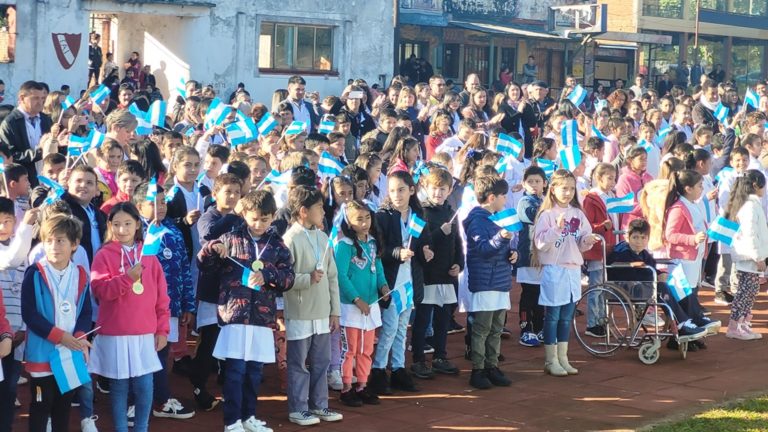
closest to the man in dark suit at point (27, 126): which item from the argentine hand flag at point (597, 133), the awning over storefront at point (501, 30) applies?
the argentine hand flag at point (597, 133)

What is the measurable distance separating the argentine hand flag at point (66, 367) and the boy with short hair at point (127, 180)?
1905 millimetres

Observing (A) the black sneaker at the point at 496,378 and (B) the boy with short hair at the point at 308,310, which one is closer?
(B) the boy with short hair at the point at 308,310

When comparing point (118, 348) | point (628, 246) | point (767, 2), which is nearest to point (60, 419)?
point (118, 348)

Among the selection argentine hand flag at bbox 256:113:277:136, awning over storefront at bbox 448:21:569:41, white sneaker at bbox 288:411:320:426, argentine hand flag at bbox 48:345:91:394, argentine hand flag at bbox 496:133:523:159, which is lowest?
white sneaker at bbox 288:411:320:426

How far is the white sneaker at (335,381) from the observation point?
9.13 meters

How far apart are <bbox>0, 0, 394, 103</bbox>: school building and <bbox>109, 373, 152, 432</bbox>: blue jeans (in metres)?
17.2

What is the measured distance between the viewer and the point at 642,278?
10.4 m

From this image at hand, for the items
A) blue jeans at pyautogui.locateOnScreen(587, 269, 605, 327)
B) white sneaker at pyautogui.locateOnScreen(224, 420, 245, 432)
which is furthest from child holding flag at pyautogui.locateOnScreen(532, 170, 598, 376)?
white sneaker at pyautogui.locateOnScreen(224, 420, 245, 432)

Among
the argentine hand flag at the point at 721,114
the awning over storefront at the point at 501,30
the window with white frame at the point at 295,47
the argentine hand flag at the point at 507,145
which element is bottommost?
the argentine hand flag at the point at 507,145

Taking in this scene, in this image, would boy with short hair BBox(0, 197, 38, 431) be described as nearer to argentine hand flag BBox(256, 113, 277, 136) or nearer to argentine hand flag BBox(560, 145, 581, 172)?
argentine hand flag BBox(256, 113, 277, 136)

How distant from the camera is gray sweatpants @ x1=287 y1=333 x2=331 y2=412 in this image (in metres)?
8.11

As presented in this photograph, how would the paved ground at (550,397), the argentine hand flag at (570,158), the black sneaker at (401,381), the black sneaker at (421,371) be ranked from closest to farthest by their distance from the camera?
the paved ground at (550,397) < the black sneaker at (401,381) < the black sneaker at (421,371) < the argentine hand flag at (570,158)

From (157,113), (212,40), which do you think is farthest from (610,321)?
(212,40)

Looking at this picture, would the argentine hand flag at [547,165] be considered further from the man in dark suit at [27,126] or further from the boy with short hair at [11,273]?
the boy with short hair at [11,273]
